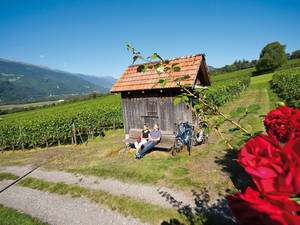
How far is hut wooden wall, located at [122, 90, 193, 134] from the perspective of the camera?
28.7ft

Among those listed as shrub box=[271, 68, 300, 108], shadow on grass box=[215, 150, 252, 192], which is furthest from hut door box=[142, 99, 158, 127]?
shrub box=[271, 68, 300, 108]

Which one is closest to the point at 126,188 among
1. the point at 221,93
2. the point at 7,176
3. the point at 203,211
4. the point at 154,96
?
the point at 203,211

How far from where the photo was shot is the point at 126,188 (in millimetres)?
5688

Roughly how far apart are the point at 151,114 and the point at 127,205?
543cm

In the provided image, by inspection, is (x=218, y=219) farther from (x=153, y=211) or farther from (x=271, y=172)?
(x=271, y=172)

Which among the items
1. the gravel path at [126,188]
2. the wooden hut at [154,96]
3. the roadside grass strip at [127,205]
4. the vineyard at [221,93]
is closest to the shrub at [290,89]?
the vineyard at [221,93]

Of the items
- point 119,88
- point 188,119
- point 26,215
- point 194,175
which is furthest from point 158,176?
point 119,88

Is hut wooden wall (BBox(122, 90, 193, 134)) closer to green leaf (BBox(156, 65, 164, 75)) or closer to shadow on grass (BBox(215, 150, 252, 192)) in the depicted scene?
shadow on grass (BBox(215, 150, 252, 192))

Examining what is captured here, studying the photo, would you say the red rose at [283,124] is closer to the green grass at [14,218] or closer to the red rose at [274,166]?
the red rose at [274,166]

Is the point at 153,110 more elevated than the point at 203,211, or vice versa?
the point at 153,110

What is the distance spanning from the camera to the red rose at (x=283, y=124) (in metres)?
0.71

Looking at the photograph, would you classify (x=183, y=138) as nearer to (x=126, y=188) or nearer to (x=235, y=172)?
(x=235, y=172)

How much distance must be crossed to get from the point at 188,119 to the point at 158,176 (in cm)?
361

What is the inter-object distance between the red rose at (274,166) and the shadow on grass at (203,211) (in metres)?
4.19
